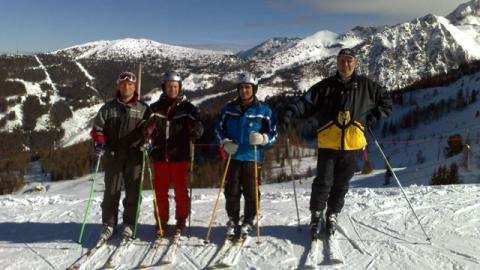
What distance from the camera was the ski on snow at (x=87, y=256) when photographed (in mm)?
5023

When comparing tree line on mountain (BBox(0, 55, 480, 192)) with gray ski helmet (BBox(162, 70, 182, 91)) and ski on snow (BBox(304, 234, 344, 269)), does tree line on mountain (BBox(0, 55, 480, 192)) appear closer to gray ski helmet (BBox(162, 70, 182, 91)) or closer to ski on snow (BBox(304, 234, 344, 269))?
gray ski helmet (BBox(162, 70, 182, 91))

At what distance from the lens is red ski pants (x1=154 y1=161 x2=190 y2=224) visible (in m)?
5.73

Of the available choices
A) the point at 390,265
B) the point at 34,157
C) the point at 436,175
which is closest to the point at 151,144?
the point at 390,265

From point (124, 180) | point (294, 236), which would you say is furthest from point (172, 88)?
point (294, 236)

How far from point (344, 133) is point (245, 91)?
1.37 metres

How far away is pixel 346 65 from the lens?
17.2 feet

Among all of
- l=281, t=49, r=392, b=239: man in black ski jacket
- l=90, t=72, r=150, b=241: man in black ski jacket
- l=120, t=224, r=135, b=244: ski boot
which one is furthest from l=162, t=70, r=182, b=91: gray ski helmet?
l=120, t=224, r=135, b=244: ski boot

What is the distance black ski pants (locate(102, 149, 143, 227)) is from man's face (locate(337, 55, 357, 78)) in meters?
2.89

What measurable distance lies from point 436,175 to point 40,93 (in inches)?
7507

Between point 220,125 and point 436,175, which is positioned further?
point 436,175

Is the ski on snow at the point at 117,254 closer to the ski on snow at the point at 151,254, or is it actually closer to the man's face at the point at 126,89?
the ski on snow at the point at 151,254

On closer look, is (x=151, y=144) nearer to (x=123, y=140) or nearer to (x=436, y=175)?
A: (x=123, y=140)

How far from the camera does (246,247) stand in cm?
548

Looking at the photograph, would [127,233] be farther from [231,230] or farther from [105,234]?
[231,230]
